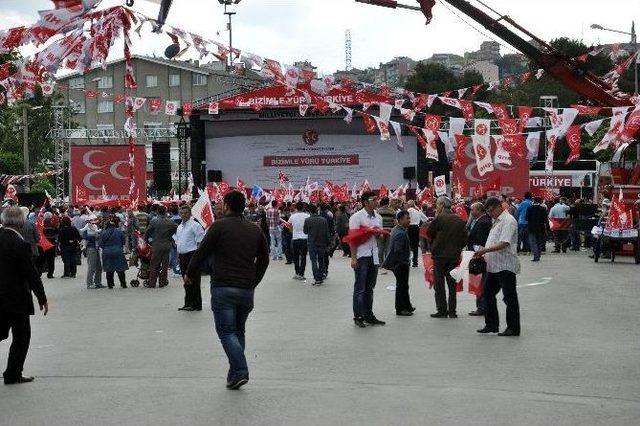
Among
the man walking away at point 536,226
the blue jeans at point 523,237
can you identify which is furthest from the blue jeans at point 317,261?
the blue jeans at point 523,237

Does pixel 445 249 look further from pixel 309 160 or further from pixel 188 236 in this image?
pixel 309 160

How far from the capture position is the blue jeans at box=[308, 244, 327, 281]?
74.8 feet

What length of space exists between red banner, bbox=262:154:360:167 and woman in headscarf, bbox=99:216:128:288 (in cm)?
2978

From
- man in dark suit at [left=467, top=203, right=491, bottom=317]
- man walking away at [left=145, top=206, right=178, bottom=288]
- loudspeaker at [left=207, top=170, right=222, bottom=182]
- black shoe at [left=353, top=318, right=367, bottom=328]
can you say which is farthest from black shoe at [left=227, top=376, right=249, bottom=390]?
loudspeaker at [left=207, top=170, right=222, bottom=182]

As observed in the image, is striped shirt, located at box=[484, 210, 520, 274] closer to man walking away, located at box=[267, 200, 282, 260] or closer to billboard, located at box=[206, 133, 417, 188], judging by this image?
man walking away, located at box=[267, 200, 282, 260]

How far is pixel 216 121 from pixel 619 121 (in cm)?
2976

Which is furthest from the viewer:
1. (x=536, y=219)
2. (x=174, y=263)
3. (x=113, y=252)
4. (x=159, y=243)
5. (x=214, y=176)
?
(x=214, y=176)

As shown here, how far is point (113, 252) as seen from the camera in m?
23.5

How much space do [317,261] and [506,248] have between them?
9.22 meters

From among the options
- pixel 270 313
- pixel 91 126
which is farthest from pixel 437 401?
pixel 91 126

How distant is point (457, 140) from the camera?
33.7 metres

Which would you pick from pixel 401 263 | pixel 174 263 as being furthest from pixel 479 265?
pixel 174 263

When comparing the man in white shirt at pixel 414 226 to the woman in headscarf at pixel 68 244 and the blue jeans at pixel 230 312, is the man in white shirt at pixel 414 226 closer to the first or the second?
the woman in headscarf at pixel 68 244

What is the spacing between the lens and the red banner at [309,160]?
174ft
